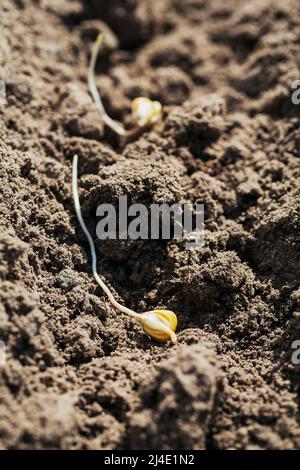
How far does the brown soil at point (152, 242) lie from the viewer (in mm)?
1821

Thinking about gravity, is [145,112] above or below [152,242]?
above

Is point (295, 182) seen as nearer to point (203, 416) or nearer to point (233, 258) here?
point (233, 258)

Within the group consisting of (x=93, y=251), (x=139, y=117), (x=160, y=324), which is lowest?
(x=160, y=324)

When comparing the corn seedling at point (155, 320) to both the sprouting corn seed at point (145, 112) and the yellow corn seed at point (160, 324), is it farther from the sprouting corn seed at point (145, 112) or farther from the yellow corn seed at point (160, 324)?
the sprouting corn seed at point (145, 112)

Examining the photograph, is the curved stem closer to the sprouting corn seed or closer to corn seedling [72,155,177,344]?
corn seedling [72,155,177,344]

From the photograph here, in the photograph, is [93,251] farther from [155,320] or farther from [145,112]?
[145,112]

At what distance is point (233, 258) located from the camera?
7.40 feet

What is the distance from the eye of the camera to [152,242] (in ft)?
7.77

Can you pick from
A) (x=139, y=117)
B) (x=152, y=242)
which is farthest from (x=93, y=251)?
(x=139, y=117)

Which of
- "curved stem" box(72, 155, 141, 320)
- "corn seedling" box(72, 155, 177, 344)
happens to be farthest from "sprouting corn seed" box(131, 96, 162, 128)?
"corn seedling" box(72, 155, 177, 344)

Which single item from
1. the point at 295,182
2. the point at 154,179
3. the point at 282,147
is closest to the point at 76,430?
the point at 154,179

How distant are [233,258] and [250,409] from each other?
24.1 inches

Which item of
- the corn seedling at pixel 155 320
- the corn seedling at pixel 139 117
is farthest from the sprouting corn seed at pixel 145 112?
the corn seedling at pixel 155 320

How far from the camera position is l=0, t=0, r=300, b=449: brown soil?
1.82 metres
